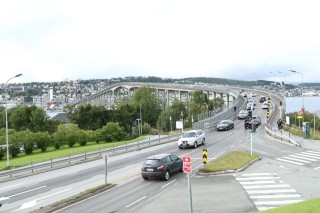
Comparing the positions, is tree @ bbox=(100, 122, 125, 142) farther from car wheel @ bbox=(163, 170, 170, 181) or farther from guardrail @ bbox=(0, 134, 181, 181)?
car wheel @ bbox=(163, 170, 170, 181)

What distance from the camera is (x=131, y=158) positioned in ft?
112

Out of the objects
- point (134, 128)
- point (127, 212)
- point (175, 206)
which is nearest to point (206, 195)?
point (175, 206)

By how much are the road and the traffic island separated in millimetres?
604

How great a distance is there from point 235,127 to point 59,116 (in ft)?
313

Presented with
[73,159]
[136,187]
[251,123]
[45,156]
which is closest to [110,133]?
[45,156]

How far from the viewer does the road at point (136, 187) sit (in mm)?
17859

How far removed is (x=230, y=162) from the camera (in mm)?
26641

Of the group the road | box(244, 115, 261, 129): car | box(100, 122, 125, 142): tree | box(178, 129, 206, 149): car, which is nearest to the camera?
the road

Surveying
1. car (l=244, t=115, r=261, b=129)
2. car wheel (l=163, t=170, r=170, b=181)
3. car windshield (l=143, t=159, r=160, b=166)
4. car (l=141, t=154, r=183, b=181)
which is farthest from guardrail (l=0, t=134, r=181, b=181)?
car wheel (l=163, t=170, r=170, b=181)

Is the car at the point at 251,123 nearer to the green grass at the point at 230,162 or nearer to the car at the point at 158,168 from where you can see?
the green grass at the point at 230,162

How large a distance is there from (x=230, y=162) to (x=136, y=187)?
25.3 ft

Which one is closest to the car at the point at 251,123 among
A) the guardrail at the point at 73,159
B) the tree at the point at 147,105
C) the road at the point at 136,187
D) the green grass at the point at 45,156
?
the road at the point at 136,187

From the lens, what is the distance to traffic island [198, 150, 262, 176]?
24.1 meters

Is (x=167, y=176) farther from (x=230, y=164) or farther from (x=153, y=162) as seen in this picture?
(x=230, y=164)
